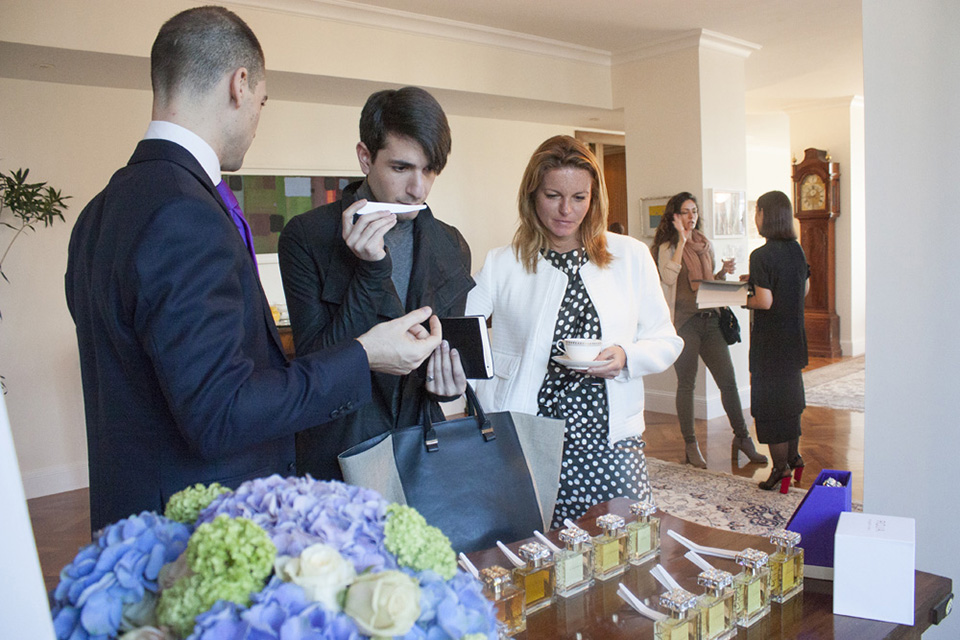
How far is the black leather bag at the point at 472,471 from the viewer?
1354mm

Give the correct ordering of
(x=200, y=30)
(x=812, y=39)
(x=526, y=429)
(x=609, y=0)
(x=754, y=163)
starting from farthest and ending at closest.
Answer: (x=754, y=163) → (x=812, y=39) → (x=609, y=0) → (x=526, y=429) → (x=200, y=30)

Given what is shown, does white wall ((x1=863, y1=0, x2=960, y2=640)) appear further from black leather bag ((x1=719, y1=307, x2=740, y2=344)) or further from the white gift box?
black leather bag ((x1=719, y1=307, x2=740, y2=344))

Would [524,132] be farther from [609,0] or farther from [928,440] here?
[928,440]

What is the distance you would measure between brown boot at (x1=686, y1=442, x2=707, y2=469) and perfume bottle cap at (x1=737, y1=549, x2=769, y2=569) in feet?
12.9

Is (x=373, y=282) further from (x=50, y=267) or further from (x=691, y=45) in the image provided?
(x=691, y=45)

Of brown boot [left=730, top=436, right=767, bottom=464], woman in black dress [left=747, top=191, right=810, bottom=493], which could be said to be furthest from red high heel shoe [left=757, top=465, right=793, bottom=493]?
brown boot [left=730, top=436, right=767, bottom=464]

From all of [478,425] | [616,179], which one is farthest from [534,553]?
[616,179]

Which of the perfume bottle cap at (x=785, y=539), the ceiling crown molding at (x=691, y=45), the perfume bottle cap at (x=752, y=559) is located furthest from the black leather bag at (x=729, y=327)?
the perfume bottle cap at (x=752, y=559)

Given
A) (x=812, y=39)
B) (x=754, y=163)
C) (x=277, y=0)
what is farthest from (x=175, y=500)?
(x=754, y=163)

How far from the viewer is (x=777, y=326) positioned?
4047mm

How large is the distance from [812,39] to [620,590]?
22.2 feet

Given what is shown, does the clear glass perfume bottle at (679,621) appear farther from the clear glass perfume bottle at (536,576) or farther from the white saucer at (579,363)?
the white saucer at (579,363)

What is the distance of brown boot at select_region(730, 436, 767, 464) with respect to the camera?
483cm

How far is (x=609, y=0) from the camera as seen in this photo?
209 inches
